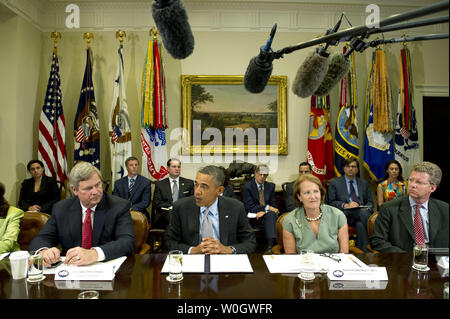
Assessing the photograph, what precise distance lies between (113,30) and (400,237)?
5513 mm

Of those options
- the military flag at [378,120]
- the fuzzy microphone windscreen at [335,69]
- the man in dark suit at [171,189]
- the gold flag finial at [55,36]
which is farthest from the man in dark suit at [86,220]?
the military flag at [378,120]

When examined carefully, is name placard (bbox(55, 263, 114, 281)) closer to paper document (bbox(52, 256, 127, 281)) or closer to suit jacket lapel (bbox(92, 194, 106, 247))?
paper document (bbox(52, 256, 127, 281))

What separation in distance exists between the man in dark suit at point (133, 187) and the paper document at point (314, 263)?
130 inches

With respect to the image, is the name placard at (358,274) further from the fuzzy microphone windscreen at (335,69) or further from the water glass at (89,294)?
the water glass at (89,294)

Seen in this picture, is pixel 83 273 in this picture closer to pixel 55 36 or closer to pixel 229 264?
pixel 229 264

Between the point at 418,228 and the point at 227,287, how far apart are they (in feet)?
4.90

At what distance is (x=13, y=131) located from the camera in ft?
16.8

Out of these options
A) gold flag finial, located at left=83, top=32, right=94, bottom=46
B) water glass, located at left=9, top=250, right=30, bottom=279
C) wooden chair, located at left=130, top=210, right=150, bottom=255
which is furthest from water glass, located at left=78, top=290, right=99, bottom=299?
gold flag finial, located at left=83, top=32, right=94, bottom=46

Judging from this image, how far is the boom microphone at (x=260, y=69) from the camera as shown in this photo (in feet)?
4.56

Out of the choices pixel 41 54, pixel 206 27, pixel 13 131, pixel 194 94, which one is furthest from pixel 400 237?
pixel 41 54

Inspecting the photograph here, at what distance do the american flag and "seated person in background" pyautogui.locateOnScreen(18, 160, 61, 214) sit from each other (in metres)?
0.37

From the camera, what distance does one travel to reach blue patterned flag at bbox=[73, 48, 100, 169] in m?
5.33

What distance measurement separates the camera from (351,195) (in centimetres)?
486
